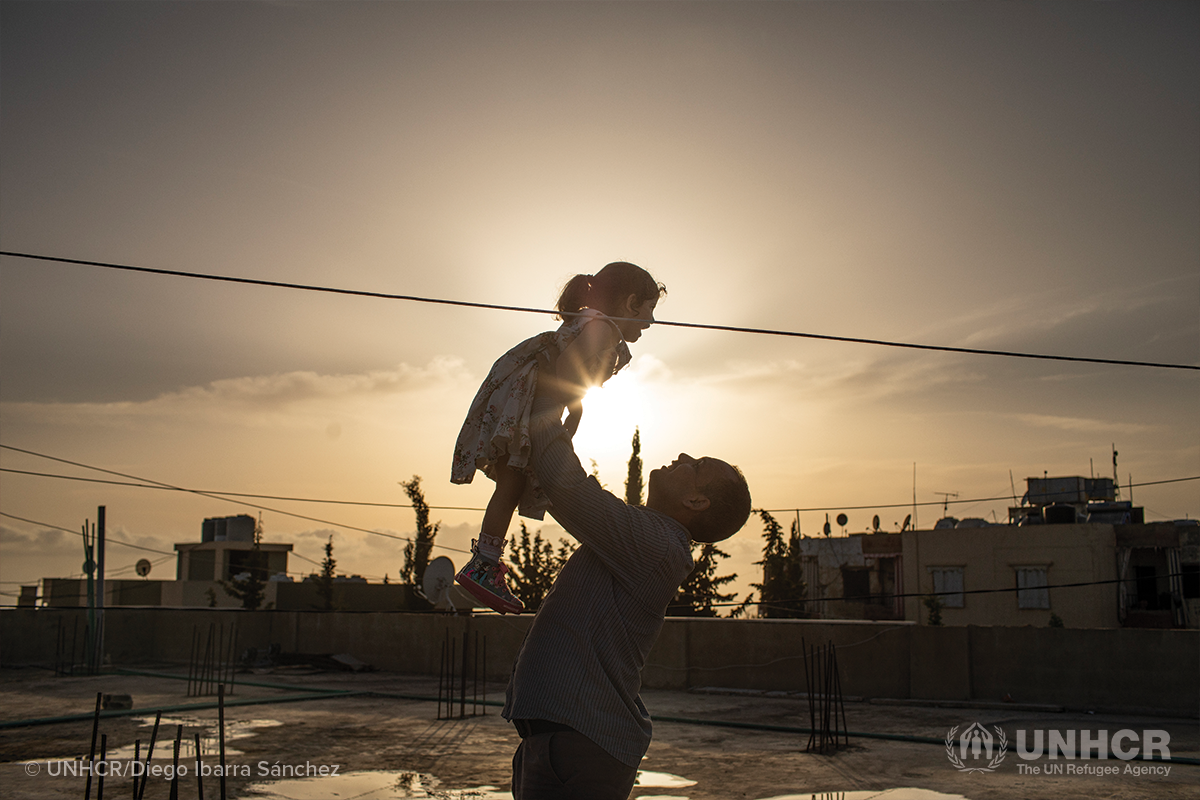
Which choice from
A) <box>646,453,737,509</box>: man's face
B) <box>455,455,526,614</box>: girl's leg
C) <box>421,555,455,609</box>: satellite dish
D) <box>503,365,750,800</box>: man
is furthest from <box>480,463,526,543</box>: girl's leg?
<box>421,555,455,609</box>: satellite dish

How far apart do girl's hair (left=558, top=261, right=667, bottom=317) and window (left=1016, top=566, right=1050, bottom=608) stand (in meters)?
33.5

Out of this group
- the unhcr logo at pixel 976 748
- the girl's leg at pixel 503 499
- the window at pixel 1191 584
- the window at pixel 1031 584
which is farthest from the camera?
the window at pixel 1031 584

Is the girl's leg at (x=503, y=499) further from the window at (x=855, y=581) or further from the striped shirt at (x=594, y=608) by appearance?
the window at (x=855, y=581)

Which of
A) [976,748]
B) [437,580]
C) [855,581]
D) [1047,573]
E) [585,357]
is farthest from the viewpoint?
[855,581]

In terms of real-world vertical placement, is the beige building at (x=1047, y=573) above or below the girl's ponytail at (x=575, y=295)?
below

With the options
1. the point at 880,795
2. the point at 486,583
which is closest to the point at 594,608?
the point at 486,583

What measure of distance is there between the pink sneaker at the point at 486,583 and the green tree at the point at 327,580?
3828 centimetres

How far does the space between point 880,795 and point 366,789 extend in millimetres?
5008

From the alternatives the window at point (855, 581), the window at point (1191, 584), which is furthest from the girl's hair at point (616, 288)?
the window at point (855, 581)

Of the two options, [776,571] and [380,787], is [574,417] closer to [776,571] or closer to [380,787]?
[380,787]

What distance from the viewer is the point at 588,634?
2.33 m

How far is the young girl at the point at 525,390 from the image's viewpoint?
7.82 feet

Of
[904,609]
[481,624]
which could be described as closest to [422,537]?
[481,624]

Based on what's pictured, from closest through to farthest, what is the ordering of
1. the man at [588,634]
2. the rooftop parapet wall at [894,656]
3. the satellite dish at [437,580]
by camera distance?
the man at [588,634], the rooftop parapet wall at [894,656], the satellite dish at [437,580]
